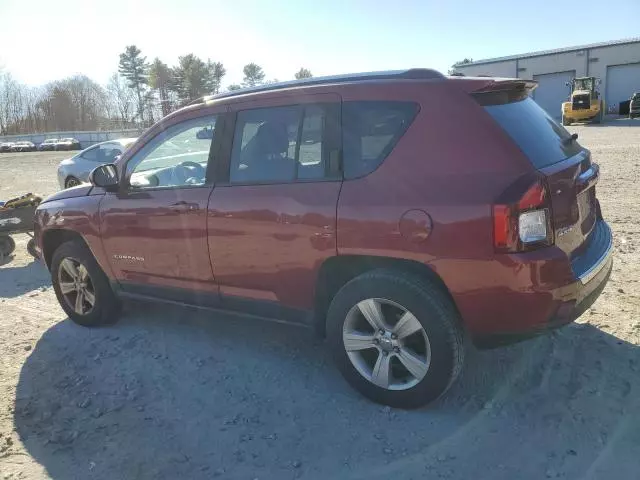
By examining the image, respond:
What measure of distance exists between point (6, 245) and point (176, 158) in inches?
202

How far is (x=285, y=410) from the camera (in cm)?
341

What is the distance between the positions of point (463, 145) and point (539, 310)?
974mm

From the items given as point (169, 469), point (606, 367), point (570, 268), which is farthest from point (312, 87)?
point (606, 367)

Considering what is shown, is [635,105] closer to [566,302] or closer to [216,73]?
[566,302]

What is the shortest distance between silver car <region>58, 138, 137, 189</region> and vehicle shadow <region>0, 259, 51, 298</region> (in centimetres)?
534

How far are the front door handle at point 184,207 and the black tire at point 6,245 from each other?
17.1ft

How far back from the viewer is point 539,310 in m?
2.88

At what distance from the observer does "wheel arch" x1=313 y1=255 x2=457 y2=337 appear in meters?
3.13

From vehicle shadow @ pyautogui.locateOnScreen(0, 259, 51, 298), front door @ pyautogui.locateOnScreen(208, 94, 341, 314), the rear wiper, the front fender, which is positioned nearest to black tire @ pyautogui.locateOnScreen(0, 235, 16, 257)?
vehicle shadow @ pyautogui.locateOnScreen(0, 259, 51, 298)

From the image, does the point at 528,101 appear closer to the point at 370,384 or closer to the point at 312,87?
the point at 312,87

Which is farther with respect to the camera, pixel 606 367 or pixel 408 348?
pixel 606 367

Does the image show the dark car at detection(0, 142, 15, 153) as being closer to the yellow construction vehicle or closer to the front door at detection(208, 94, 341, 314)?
the yellow construction vehicle

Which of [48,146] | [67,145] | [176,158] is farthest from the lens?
[48,146]

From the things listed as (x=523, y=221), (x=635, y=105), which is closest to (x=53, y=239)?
(x=523, y=221)
